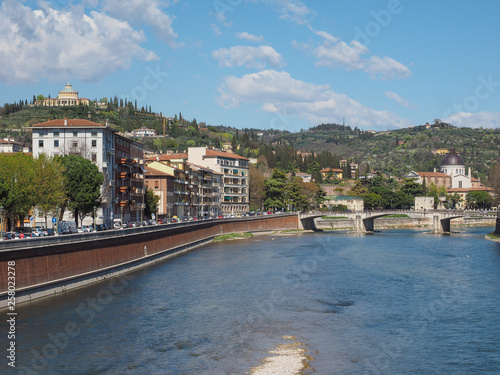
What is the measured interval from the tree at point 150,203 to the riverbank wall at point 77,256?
22670mm

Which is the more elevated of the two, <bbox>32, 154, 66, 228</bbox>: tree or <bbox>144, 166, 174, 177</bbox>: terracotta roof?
<bbox>144, 166, 174, 177</bbox>: terracotta roof

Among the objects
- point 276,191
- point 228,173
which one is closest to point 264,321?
point 276,191

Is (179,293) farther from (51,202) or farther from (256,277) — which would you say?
(51,202)

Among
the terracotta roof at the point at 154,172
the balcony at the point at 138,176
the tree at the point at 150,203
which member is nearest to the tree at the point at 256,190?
the terracotta roof at the point at 154,172

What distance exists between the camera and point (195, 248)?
9112 cm

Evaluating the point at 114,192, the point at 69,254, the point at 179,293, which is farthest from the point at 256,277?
the point at 114,192

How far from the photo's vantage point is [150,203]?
108m

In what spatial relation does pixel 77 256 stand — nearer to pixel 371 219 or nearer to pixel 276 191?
pixel 371 219

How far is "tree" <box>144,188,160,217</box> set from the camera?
351ft

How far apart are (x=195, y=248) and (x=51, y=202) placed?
30084 mm

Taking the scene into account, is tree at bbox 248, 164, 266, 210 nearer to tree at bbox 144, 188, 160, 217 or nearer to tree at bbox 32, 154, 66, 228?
tree at bbox 144, 188, 160, 217

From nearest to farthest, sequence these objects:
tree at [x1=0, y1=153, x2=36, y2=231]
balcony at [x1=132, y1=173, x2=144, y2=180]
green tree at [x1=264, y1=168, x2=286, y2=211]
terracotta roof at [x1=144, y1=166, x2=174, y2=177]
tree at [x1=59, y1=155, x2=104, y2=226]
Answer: tree at [x1=0, y1=153, x2=36, y2=231] < tree at [x1=59, y1=155, x2=104, y2=226] < balcony at [x1=132, y1=173, x2=144, y2=180] < terracotta roof at [x1=144, y1=166, x2=174, y2=177] < green tree at [x1=264, y1=168, x2=286, y2=211]

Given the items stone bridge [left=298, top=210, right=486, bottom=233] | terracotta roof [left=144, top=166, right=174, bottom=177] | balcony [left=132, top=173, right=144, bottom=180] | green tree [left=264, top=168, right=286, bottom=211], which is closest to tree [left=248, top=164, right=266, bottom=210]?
green tree [left=264, top=168, right=286, bottom=211]

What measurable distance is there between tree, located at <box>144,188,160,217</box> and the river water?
138 feet
